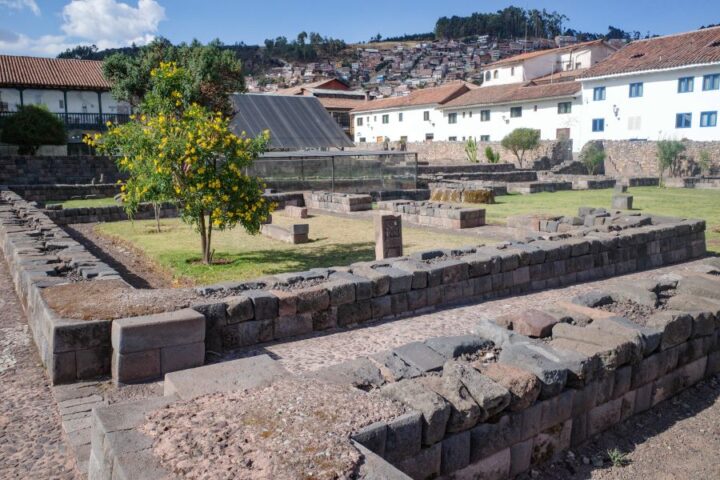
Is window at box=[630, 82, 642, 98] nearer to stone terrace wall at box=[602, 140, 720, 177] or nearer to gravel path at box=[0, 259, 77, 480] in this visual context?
stone terrace wall at box=[602, 140, 720, 177]

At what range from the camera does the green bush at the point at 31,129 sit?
32188 millimetres

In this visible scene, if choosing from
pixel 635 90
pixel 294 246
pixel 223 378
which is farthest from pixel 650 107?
pixel 223 378

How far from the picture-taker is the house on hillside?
6375 centimetres

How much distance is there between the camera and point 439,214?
55.4ft

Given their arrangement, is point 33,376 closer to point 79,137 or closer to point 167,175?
point 167,175

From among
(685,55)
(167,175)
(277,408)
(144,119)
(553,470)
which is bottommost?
(553,470)

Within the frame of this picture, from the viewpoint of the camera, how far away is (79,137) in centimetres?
3966

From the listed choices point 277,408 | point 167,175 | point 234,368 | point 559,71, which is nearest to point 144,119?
point 167,175

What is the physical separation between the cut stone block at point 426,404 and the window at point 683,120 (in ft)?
131

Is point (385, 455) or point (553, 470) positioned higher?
point (385, 455)

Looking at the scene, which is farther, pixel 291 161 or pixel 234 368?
pixel 291 161

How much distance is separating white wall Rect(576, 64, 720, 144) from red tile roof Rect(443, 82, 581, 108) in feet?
5.72

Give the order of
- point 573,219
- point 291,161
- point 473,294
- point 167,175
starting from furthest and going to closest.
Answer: point 291,161
point 573,219
point 167,175
point 473,294

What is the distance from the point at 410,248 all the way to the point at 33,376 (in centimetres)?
867
